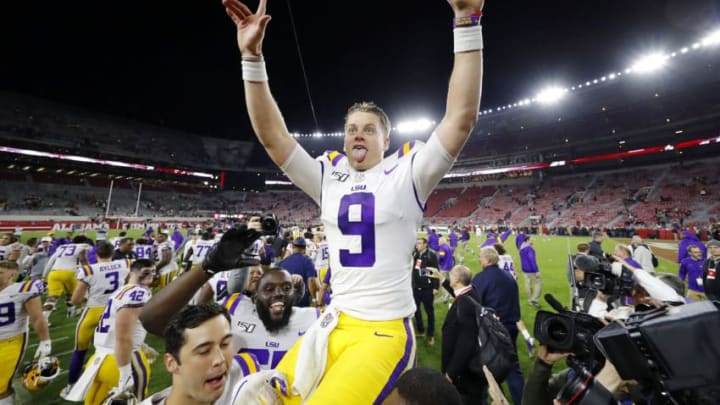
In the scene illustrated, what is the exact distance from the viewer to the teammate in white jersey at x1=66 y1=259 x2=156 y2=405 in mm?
3773

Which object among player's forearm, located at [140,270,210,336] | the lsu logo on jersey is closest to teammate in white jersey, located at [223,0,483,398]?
player's forearm, located at [140,270,210,336]

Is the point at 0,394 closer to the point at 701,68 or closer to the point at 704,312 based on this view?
the point at 704,312

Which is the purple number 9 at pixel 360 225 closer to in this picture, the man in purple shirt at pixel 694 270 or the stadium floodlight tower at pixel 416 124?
the man in purple shirt at pixel 694 270

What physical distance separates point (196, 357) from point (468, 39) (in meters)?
2.37

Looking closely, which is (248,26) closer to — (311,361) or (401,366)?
(311,361)

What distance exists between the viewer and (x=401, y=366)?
1332 mm

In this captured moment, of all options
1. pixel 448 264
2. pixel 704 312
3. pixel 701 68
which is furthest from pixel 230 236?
pixel 701 68

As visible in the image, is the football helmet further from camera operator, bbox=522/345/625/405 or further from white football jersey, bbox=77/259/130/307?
camera operator, bbox=522/345/625/405

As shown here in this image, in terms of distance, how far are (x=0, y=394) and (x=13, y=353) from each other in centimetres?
52

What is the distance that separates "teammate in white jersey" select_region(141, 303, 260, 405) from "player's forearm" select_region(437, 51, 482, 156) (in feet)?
6.18

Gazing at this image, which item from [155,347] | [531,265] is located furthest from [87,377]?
[531,265]

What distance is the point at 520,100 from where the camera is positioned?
40719mm

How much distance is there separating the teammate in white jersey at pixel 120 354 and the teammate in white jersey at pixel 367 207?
3.67m

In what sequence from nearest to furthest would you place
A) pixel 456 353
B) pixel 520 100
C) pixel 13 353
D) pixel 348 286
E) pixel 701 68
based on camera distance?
pixel 348 286, pixel 456 353, pixel 13 353, pixel 701 68, pixel 520 100
